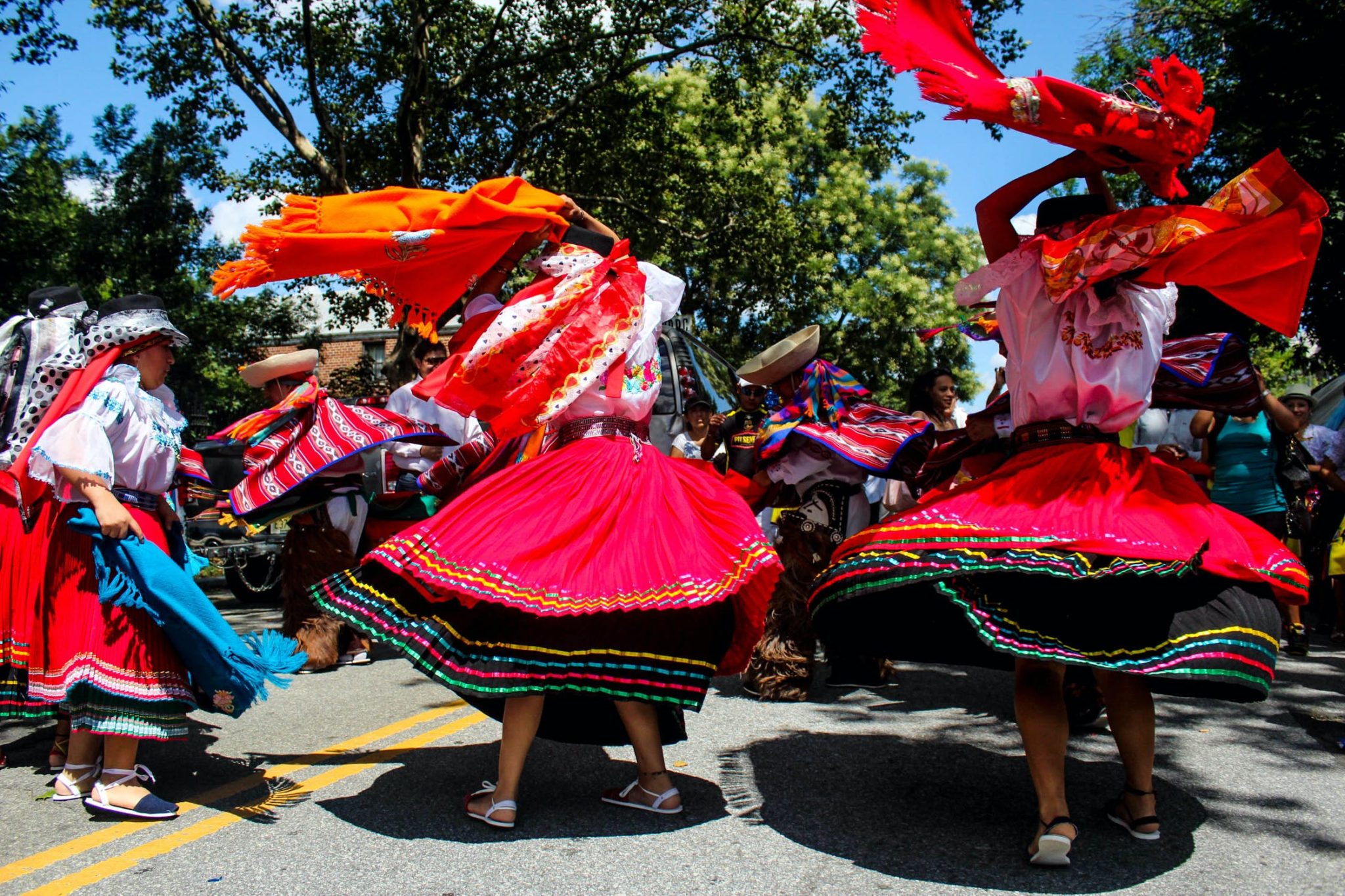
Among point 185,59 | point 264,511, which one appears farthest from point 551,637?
point 185,59

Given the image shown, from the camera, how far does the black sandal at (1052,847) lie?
3.08 m

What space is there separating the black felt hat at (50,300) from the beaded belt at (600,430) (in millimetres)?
2147

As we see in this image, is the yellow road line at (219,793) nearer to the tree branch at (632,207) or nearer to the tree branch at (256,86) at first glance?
the tree branch at (256,86)

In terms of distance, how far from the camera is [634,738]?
3.69 m

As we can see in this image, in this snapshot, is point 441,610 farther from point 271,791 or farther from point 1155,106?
point 1155,106

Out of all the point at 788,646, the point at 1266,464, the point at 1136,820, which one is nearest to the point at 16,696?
the point at 788,646

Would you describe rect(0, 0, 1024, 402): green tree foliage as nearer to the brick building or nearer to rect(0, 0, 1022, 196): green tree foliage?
rect(0, 0, 1022, 196): green tree foliage

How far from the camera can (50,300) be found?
14.1 ft

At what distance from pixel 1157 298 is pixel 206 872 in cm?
344

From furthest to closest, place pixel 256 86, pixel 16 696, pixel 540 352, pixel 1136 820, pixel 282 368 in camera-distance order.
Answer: pixel 256 86
pixel 282 368
pixel 16 696
pixel 540 352
pixel 1136 820

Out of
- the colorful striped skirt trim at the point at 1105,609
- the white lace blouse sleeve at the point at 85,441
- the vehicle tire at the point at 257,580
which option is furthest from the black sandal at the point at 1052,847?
the vehicle tire at the point at 257,580

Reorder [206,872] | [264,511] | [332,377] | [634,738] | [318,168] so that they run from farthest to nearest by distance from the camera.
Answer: [332,377], [318,168], [264,511], [634,738], [206,872]

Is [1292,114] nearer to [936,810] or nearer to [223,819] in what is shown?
[936,810]

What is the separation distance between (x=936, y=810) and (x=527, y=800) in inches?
57.0
